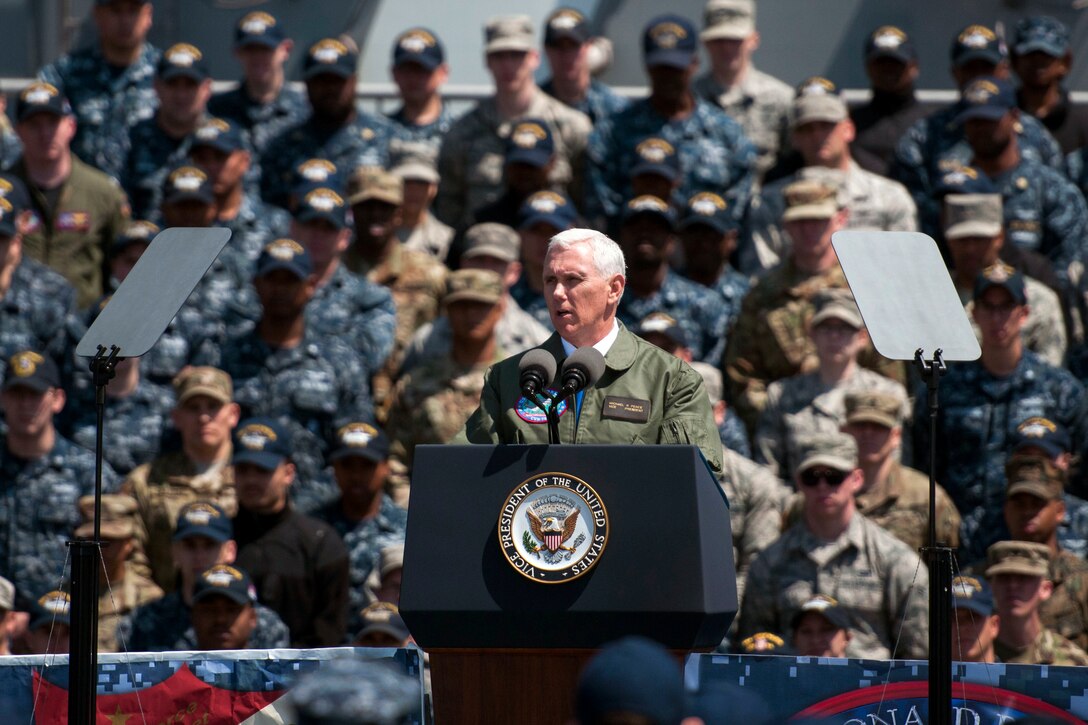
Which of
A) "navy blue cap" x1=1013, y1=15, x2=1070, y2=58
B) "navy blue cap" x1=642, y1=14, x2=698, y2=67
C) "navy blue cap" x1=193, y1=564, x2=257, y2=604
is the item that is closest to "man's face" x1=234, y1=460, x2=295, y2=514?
"navy blue cap" x1=193, y1=564, x2=257, y2=604

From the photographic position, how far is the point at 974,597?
726 cm

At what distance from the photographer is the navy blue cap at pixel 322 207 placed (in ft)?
30.2

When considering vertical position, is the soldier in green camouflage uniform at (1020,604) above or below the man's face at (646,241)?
below

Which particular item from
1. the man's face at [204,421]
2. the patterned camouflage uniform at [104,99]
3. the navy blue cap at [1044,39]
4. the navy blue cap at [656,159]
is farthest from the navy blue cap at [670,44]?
the man's face at [204,421]

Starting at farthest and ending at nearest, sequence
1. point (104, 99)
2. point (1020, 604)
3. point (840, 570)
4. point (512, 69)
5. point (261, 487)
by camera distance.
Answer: point (104, 99), point (512, 69), point (261, 487), point (840, 570), point (1020, 604)

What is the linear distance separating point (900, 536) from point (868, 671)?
2840 mm

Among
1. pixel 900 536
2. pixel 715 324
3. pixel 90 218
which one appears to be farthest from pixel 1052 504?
pixel 90 218

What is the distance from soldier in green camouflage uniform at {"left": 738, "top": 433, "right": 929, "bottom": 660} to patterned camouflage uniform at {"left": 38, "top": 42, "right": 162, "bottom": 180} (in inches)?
164

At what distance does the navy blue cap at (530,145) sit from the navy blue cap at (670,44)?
71cm

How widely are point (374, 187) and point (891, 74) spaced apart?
8.85 feet

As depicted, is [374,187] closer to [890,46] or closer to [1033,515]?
[890,46]

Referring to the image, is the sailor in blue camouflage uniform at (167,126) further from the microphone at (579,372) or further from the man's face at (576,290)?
the microphone at (579,372)

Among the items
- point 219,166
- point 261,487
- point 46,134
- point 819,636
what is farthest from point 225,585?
point 46,134

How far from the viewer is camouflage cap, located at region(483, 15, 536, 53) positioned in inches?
400
